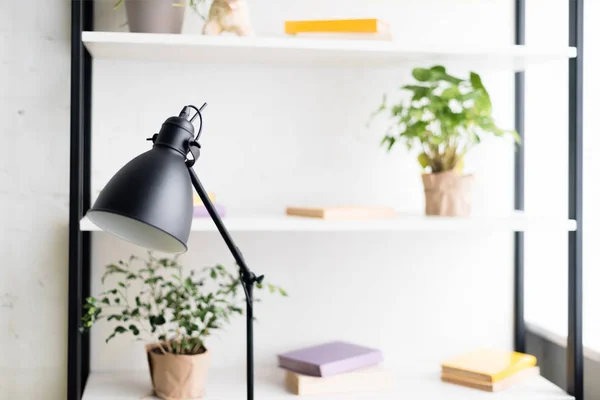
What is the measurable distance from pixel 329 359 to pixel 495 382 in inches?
15.3

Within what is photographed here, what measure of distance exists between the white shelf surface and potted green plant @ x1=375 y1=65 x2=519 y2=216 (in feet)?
1.37

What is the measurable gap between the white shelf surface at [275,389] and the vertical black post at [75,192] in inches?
6.1

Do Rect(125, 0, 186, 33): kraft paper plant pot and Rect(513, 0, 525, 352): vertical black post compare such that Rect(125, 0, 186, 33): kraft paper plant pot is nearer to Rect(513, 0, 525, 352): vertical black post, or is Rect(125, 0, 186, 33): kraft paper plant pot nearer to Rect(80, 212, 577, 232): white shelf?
Rect(80, 212, 577, 232): white shelf

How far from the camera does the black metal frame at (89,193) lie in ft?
4.78

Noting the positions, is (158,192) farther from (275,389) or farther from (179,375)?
(275,389)

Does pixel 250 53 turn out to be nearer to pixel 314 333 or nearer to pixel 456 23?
pixel 456 23

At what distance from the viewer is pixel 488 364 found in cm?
176

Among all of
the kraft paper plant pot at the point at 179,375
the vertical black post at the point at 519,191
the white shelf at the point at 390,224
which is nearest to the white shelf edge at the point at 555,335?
the vertical black post at the point at 519,191

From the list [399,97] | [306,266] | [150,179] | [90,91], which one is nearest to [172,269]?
[306,266]

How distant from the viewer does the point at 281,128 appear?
6.16ft

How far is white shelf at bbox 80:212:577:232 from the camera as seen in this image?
5.01 ft

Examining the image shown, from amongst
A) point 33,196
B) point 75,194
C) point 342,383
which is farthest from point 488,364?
point 33,196

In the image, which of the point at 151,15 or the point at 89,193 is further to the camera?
the point at 89,193

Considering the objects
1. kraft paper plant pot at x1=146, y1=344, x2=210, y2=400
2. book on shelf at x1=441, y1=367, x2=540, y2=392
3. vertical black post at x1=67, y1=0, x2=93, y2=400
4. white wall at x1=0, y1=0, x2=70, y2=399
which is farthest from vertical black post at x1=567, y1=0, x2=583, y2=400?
white wall at x1=0, y1=0, x2=70, y2=399
